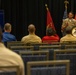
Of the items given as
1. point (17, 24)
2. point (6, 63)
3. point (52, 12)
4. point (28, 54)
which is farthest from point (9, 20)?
point (6, 63)

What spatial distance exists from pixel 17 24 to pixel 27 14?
614 millimetres

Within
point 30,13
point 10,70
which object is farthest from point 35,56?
point 30,13

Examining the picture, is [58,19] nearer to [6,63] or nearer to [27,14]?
[27,14]

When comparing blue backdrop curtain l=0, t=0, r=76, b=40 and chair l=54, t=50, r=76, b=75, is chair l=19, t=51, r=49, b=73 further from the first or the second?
blue backdrop curtain l=0, t=0, r=76, b=40

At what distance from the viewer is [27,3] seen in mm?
14656

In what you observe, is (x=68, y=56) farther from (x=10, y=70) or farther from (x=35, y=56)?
(x=10, y=70)

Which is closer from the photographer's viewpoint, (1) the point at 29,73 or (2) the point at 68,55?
(1) the point at 29,73

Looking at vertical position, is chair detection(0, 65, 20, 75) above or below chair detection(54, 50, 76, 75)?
above

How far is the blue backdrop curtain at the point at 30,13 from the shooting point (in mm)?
14633

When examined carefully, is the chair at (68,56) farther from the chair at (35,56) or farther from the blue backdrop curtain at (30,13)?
the blue backdrop curtain at (30,13)

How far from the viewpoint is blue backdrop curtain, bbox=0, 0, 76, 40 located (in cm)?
1463

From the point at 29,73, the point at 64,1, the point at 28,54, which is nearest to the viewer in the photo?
the point at 29,73

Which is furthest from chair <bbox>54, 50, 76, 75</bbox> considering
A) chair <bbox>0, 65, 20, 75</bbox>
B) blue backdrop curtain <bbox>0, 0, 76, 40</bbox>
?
blue backdrop curtain <bbox>0, 0, 76, 40</bbox>

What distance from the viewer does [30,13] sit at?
1472 cm
